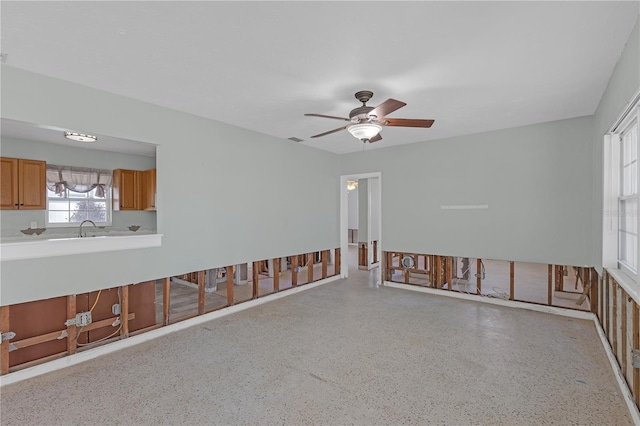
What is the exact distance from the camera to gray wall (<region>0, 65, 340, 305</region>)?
2.65m

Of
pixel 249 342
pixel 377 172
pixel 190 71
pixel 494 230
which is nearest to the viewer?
pixel 190 71

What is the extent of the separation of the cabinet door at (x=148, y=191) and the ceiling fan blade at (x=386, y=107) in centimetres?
452

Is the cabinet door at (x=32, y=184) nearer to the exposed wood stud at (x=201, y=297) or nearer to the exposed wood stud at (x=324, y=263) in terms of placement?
the exposed wood stud at (x=201, y=297)

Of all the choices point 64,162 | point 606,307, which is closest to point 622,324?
point 606,307

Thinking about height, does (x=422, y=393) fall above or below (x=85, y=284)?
below

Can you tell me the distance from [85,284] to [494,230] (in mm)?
5229

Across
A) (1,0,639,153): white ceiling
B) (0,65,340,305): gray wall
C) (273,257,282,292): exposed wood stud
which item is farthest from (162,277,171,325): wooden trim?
(1,0,639,153): white ceiling

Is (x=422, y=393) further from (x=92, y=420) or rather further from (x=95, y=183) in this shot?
(x=95, y=183)

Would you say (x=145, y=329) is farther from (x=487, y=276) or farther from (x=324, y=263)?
(x=487, y=276)

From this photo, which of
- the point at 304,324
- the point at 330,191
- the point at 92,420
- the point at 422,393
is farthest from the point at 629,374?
the point at 330,191

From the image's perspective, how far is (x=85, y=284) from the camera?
115 inches

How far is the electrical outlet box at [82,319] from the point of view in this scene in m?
2.95

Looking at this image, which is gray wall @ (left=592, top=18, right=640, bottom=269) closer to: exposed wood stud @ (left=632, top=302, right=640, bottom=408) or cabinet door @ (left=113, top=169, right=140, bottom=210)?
exposed wood stud @ (left=632, top=302, right=640, bottom=408)

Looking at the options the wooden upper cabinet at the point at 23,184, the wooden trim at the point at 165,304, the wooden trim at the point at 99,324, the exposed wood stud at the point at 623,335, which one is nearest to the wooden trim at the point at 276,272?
the wooden trim at the point at 165,304
